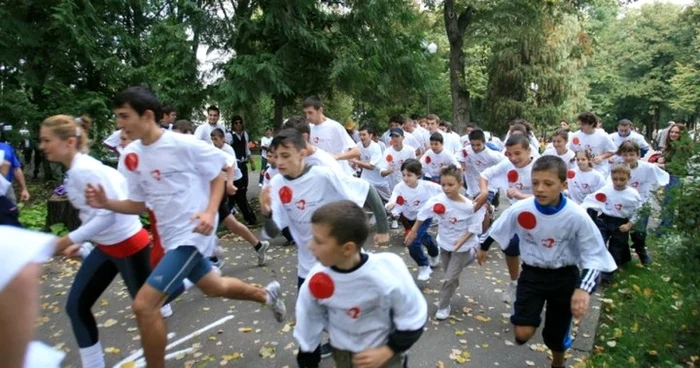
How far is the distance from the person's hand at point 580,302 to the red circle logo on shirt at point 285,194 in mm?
2104

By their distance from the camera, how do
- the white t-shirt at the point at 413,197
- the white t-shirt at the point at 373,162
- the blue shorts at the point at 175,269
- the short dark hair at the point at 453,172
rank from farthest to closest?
the white t-shirt at the point at 373,162
the white t-shirt at the point at 413,197
the short dark hair at the point at 453,172
the blue shorts at the point at 175,269

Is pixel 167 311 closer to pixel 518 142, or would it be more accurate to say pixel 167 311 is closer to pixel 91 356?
pixel 91 356

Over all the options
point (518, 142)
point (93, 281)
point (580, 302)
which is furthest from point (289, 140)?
point (518, 142)

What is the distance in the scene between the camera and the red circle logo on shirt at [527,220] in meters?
3.79

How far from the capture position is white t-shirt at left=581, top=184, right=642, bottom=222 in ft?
21.0

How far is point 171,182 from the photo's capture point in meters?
3.51

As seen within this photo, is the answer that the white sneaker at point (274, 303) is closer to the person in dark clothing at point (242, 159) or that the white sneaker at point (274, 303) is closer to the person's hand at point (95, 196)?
A: the person's hand at point (95, 196)

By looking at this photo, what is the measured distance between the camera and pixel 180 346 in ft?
15.0

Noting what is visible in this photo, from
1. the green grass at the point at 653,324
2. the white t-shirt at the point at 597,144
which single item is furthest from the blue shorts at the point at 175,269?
the white t-shirt at the point at 597,144

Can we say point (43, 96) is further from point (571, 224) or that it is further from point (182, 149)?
point (571, 224)

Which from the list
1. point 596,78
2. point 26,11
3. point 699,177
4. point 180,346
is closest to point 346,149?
point 180,346

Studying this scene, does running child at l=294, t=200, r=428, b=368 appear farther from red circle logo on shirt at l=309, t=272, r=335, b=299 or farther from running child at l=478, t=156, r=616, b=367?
running child at l=478, t=156, r=616, b=367

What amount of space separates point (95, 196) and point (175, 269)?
746 mm

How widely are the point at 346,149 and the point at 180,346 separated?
331cm
